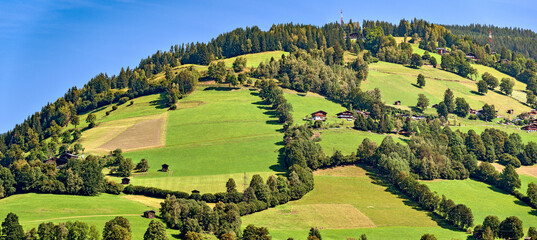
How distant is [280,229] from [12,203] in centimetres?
5563

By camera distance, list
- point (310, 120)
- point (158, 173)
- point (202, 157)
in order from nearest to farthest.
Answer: point (158, 173)
point (202, 157)
point (310, 120)

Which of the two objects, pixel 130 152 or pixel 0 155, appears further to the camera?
pixel 0 155

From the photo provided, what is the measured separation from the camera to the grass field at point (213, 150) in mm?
143625

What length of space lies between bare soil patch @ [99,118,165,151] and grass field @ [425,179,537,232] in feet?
271

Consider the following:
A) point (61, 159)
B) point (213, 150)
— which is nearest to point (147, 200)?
point (213, 150)

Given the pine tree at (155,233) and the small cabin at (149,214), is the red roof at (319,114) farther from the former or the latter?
the pine tree at (155,233)

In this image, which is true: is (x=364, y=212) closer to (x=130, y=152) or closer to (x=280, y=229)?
(x=280, y=229)

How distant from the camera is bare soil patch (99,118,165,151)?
6747 inches

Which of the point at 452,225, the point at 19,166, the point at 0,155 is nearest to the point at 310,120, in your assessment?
the point at 452,225

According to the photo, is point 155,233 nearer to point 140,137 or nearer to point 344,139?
point 140,137

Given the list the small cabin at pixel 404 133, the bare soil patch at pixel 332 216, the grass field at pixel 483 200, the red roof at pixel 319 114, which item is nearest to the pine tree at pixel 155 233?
the bare soil patch at pixel 332 216

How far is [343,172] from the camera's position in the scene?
6053 inches

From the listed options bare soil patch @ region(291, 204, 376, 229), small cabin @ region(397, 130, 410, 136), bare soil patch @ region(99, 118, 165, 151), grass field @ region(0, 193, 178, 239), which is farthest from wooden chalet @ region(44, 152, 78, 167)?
small cabin @ region(397, 130, 410, 136)

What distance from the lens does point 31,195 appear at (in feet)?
414
